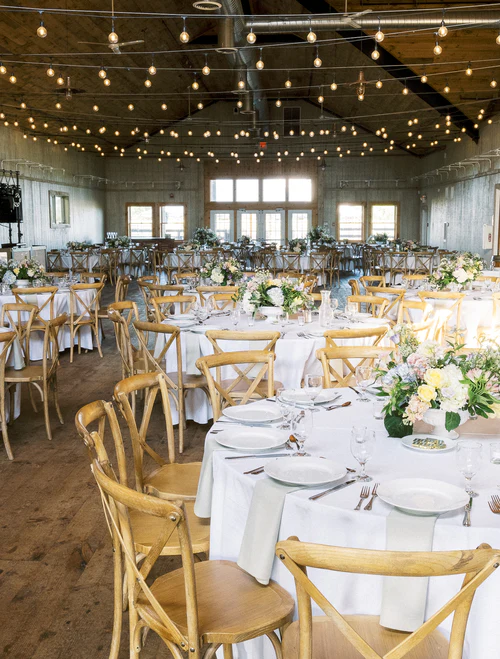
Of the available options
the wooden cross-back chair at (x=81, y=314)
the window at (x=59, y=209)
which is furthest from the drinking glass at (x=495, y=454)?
the window at (x=59, y=209)

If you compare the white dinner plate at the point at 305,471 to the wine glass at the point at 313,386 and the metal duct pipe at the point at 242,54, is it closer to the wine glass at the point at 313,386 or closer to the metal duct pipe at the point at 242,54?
the wine glass at the point at 313,386

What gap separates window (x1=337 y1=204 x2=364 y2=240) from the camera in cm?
2403

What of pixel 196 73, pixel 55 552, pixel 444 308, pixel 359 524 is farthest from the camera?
pixel 196 73

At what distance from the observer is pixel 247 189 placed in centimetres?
2416

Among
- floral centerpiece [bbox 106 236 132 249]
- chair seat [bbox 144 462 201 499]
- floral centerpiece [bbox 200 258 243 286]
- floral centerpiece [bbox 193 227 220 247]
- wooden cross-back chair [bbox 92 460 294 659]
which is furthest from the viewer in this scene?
floral centerpiece [bbox 193 227 220 247]

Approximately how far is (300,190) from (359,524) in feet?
74.8

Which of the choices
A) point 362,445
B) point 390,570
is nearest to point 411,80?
point 362,445

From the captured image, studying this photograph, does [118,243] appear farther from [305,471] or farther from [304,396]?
[305,471]

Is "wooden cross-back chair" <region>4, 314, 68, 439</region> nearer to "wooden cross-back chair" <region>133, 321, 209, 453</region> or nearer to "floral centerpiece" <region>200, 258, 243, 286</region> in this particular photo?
"wooden cross-back chair" <region>133, 321, 209, 453</region>

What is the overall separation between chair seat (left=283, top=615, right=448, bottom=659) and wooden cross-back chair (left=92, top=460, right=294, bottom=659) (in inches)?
4.5

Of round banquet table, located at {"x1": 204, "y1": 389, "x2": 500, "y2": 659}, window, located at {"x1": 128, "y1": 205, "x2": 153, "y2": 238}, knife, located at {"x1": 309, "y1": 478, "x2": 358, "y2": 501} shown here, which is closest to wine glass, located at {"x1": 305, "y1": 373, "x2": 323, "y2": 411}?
round banquet table, located at {"x1": 204, "y1": 389, "x2": 500, "y2": 659}

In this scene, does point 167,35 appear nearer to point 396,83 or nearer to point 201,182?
point 396,83

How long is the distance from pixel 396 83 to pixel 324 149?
7.53 m

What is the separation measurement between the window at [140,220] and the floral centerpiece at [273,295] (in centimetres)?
1952
